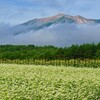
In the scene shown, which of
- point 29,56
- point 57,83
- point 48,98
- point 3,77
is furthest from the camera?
point 29,56

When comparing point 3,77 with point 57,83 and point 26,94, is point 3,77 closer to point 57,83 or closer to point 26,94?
point 57,83

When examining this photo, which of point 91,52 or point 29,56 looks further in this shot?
point 29,56

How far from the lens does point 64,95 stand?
16.9 meters

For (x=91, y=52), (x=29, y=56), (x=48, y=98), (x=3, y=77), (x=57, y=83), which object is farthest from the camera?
(x=29, y=56)

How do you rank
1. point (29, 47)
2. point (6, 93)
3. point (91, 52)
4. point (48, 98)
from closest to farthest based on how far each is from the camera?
point (48, 98)
point (6, 93)
point (91, 52)
point (29, 47)

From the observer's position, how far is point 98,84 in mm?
20531

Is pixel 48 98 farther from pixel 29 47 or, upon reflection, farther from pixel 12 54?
pixel 29 47

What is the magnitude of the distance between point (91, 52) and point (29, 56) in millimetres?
28600

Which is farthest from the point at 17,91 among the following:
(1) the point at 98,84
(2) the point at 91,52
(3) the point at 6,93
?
(2) the point at 91,52

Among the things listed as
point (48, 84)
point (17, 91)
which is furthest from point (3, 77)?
point (17, 91)

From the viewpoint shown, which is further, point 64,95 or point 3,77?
point 3,77

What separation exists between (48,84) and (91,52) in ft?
296

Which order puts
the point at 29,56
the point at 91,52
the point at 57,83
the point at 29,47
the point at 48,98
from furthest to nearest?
the point at 29,47 → the point at 29,56 → the point at 91,52 → the point at 57,83 → the point at 48,98

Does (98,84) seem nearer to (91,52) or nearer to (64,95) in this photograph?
(64,95)
